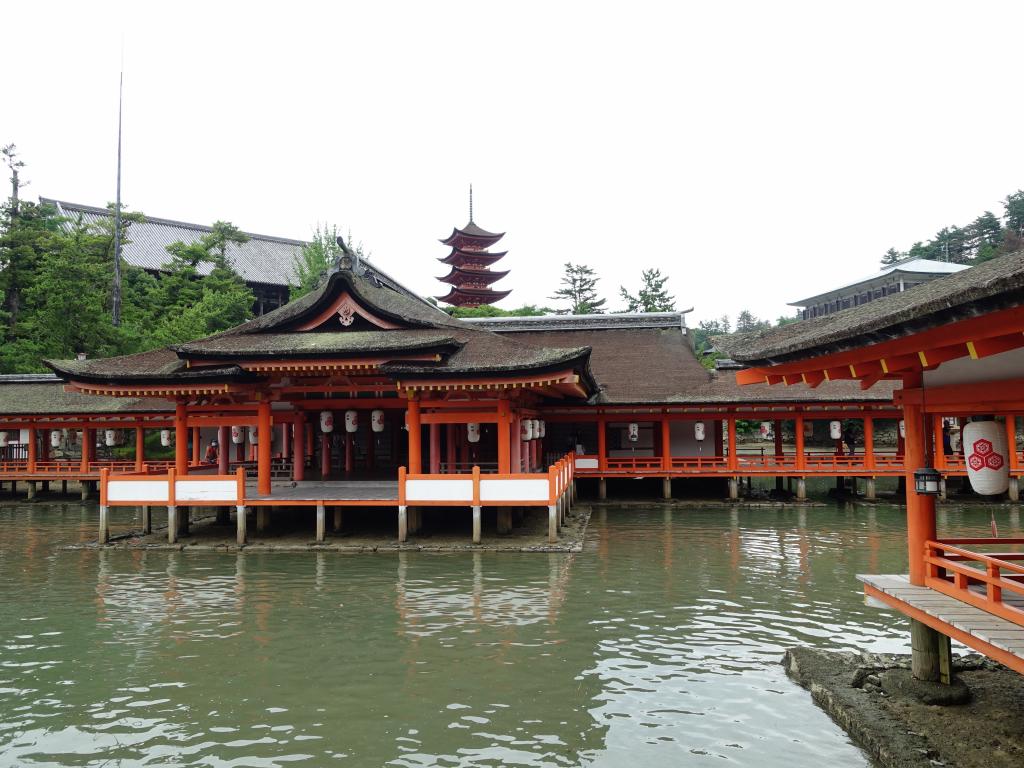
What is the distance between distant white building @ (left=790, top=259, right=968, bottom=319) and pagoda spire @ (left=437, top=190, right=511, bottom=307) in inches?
958

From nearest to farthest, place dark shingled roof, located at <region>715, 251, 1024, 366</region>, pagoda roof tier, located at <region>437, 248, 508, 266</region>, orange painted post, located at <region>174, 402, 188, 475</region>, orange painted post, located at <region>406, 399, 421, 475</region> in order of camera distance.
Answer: dark shingled roof, located at <region>715, 251, 1024, 366</region> < orange painted post, located at <region>406, 399, 421, 475</region> < orange painted post, located at <region>174, 402, 188, 475</region> < pagoda roof tier, located at <region>437, 248, 508, 266</region>

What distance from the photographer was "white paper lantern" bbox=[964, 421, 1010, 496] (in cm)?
763

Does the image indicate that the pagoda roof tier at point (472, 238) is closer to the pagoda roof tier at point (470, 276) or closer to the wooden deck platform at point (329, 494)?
the pagoda roof tier at point (470, 276)

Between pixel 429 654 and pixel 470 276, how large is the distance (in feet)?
154

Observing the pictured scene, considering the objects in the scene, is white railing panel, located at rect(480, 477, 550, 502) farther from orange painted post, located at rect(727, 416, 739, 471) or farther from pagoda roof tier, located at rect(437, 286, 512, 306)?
pagoda roof tier, located at rect(437, 286, 512, 306)

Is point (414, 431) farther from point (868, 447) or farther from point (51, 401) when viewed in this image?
point (51, 401)

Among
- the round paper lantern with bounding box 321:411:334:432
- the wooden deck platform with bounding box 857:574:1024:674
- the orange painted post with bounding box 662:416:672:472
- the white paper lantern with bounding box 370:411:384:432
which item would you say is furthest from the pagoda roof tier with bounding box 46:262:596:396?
the wooden deck platform with bounding box 857:574:1024:674

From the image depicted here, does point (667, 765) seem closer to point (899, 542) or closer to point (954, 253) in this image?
point (899, 542)

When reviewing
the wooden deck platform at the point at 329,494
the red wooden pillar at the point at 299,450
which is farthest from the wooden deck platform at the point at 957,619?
the red wooden pillar at the point at 299,450

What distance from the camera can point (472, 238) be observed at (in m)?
54.4

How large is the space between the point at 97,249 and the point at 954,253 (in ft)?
224

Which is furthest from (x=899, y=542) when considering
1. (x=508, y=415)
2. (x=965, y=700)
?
(x=965, y=700)

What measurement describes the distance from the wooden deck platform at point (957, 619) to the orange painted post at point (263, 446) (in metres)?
15.1

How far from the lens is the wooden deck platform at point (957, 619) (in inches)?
231
